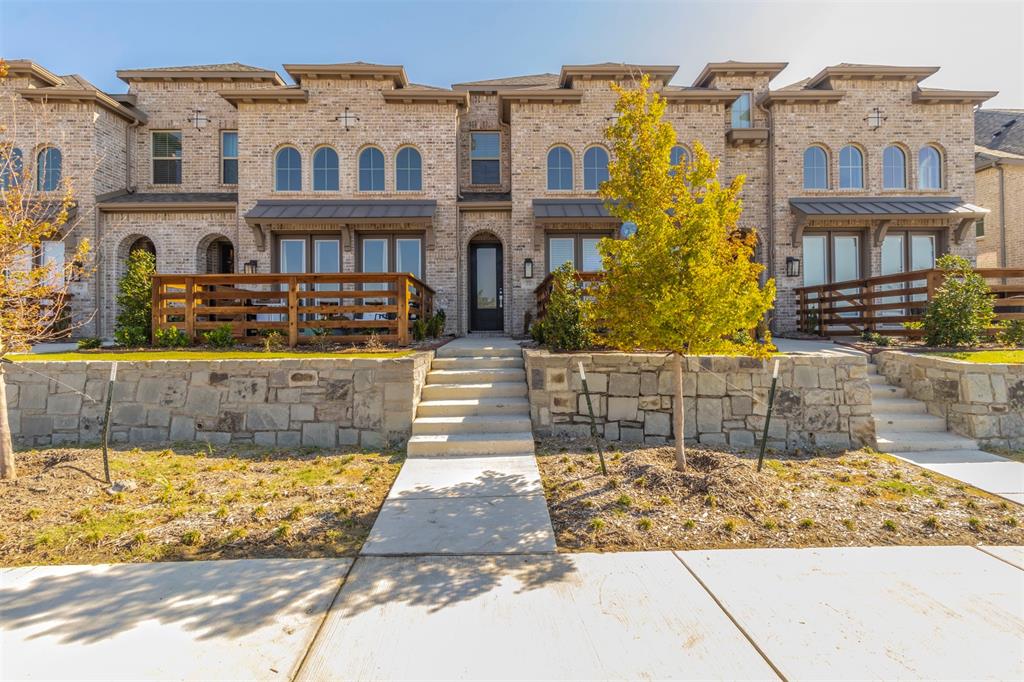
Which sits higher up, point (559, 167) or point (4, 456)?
point (559, 167)

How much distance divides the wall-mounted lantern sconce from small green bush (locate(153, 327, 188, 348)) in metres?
14.9

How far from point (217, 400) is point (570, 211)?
930 cm

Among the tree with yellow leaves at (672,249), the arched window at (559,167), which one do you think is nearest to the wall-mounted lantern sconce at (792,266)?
the arched window at (559,167)

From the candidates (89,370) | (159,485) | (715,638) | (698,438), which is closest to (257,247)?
(89,370)

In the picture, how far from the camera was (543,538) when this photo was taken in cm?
362

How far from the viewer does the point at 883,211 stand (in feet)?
41.0

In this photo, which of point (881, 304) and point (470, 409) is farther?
point (881, 304)

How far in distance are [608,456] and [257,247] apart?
1162 cm

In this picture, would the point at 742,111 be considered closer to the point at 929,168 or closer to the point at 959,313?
the point at 929,168

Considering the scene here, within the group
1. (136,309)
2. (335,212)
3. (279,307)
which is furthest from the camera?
(335,212)

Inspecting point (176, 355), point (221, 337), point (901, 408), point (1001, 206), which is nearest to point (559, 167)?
point (221, 337)

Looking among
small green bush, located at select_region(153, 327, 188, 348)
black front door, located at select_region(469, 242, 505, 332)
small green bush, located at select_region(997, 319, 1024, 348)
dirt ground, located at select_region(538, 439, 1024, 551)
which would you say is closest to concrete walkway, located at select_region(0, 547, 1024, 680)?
dirt ground, located at select_region(538, 439, 1024, 551)

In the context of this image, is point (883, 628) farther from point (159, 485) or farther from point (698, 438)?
point (159, 485)

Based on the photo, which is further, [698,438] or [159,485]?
[698,438]
